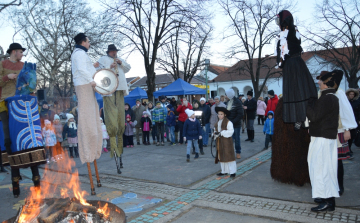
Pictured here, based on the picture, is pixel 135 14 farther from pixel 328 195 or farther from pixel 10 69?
pixel 328 195

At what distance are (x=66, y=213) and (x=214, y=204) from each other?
2373 millimetres

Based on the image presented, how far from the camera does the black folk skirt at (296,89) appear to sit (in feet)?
11.9

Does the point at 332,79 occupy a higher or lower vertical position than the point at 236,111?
higher

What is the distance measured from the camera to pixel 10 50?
4.96m

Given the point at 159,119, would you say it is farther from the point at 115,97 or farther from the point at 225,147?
the point at 225,147

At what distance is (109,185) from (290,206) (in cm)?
331

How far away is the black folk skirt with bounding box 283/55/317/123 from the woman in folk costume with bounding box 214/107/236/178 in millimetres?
2281

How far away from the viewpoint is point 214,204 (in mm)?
4250

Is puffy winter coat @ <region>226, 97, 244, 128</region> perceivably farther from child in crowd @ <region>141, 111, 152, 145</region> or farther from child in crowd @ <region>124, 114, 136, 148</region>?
child in crowd @ <region>141, 111, 152, 145</region>

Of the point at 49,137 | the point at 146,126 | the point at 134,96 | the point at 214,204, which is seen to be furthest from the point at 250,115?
the point at 134,96

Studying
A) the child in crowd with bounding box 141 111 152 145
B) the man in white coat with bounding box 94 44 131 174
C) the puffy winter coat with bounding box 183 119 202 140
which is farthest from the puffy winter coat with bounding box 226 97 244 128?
the child in crowd with bounding box 141 111 152 145

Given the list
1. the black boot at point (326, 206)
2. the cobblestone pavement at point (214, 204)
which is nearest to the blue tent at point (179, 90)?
the cobblestone pavement at point (214, 204)

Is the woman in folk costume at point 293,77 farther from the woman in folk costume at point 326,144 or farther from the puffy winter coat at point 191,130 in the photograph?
the puffy winter coat at point 191,130

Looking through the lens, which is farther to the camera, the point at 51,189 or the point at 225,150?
the point at 225,150
